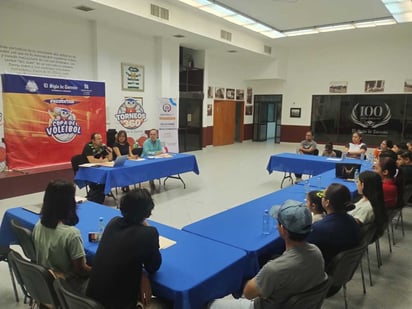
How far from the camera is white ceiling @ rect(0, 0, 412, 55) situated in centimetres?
653

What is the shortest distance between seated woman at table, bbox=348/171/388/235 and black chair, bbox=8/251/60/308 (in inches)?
86.9

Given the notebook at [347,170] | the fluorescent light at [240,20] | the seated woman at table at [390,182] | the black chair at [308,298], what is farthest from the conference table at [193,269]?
the fluorescent light at [240,20]

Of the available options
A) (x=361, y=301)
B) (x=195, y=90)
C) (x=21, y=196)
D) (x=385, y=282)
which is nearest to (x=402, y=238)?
(x=385, y=282)

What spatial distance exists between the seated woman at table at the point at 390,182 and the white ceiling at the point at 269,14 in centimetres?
561

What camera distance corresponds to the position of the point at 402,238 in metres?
3.89

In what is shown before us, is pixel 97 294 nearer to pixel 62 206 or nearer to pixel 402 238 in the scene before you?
pixel 62 206

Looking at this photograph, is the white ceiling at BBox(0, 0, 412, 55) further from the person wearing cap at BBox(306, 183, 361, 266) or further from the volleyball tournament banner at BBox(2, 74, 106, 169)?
the person wearing cap at BBox(306, 183, 361, 266)

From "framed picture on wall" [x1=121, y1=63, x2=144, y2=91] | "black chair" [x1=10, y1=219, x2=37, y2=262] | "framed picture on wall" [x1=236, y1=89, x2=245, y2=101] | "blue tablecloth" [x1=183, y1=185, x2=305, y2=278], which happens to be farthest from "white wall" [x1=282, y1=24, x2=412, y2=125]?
"black chair" [x1=10, y1=219, x2=37, y2=262]

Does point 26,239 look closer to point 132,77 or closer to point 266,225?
point 266,225

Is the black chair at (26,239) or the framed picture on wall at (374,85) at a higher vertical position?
the framed picture on wall at (374,85)

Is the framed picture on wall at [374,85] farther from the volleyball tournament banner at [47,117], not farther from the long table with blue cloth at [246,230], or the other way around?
the long table with blue cloth at [246,230]

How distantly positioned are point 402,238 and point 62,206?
152 inches

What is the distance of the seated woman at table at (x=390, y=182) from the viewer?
3086 mm

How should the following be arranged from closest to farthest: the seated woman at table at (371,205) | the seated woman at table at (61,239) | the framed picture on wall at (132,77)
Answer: the seated woman at table at (61,239)
the seated woman at table at (371,205)
the framed picture on wall at (132,77)
